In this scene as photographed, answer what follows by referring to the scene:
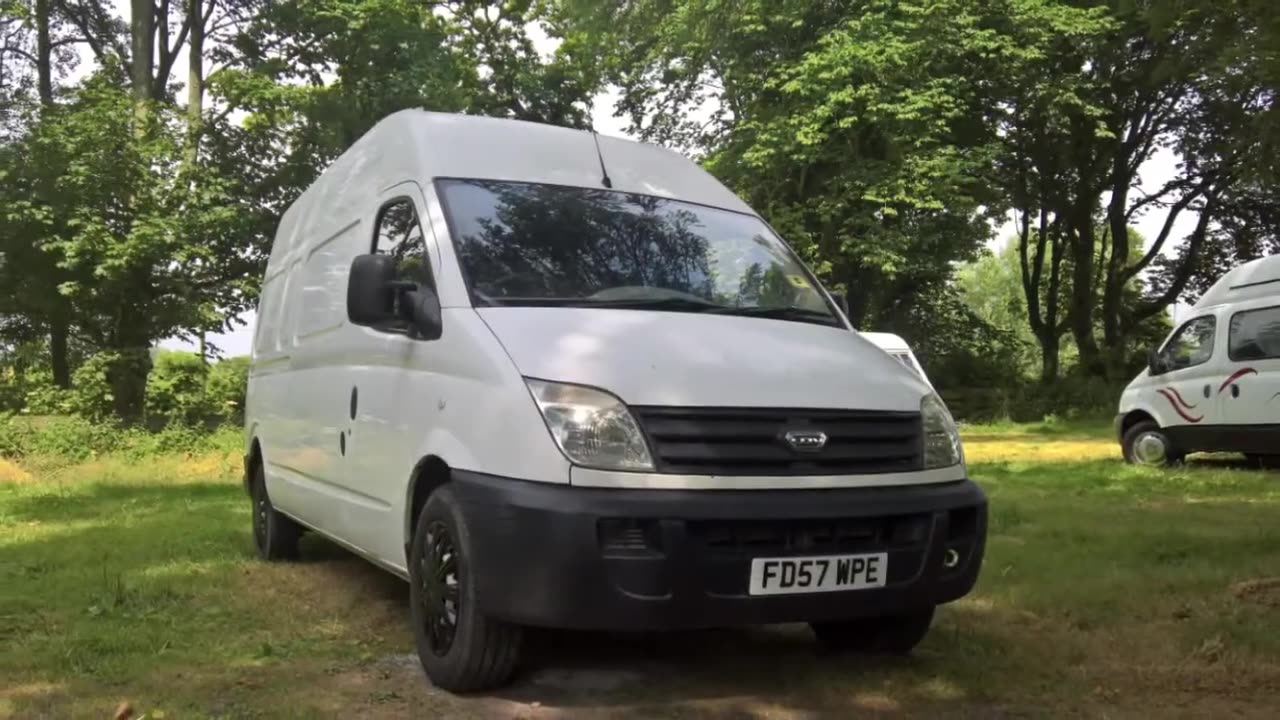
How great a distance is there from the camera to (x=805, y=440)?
3.55 meters

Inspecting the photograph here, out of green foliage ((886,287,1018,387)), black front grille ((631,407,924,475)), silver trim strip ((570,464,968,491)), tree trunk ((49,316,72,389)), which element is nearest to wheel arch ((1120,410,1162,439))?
black front grille ((631,407,924,475))

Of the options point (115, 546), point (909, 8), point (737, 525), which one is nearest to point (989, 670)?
point (737, 525)

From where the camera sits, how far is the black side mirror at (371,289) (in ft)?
13.3

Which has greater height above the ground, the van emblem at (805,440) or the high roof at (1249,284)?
the high roof at (1249,284)

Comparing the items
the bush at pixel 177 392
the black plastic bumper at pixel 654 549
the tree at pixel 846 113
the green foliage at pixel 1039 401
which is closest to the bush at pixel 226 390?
the bush at pixel 177 392

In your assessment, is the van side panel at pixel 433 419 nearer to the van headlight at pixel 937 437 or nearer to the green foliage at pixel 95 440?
the van headlight at pixel 937 437

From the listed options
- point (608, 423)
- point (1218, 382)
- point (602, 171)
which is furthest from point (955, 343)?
point (608, 423)

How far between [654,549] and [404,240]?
2060mm

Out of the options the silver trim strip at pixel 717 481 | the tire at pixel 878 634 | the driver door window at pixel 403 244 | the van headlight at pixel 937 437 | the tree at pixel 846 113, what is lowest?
the tire at pixel 878 634

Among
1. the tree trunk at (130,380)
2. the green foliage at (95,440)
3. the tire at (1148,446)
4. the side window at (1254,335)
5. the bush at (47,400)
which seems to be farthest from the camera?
the tree trunk at (130,380)

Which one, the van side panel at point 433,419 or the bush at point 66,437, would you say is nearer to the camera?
the van side panel at point 433,419

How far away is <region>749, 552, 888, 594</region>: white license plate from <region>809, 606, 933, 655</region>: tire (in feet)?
2.11

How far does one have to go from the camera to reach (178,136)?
67.0ft

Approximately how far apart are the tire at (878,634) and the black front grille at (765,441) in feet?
2.70
